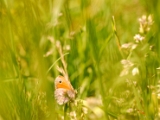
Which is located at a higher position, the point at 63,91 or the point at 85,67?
the point at 85,67

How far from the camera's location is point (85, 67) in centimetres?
238

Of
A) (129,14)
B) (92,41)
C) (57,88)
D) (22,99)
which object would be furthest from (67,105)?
(129,14)

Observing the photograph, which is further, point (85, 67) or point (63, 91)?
point (85, 67)

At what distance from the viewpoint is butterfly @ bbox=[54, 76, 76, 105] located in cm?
143

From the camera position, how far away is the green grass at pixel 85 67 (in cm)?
115

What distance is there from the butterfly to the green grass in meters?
0.04

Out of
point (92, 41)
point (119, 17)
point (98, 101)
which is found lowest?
point (98, 101)

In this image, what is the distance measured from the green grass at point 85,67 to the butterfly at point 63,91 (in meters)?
0.04

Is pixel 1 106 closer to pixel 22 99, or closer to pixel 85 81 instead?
pixel 22 99

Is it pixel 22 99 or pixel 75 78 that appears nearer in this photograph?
pixel 22 99

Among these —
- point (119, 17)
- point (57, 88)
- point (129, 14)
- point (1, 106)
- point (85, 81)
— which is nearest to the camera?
point (1, 106)

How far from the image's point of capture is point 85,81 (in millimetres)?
2268

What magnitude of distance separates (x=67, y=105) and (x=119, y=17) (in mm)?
1257

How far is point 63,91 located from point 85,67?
0.93 metres
